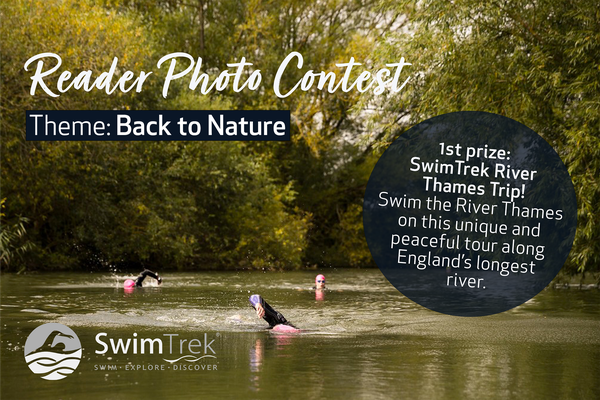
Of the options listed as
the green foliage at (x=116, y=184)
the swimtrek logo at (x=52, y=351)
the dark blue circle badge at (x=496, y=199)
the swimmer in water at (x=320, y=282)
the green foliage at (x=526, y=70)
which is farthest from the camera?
the green foliage at (x=116, y=184)

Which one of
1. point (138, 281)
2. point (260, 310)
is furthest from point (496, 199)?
point (260, 310)

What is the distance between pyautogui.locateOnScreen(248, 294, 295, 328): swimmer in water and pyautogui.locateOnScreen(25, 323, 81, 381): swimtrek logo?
2.81m

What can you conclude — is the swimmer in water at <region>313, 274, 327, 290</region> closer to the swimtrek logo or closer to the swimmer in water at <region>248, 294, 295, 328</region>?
the swimmer in water at <region>248, 294, 295, 328</region>

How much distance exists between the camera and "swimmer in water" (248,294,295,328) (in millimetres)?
14234

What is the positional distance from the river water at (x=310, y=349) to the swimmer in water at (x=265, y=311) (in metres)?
0.34

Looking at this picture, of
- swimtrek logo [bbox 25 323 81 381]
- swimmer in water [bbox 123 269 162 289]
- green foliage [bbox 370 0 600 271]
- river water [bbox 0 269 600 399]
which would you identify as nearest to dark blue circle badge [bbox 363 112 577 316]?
green foliage [bbox 370 0 600 271]

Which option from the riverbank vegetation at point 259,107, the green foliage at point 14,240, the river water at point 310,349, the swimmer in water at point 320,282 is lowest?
the river water at point 310,349

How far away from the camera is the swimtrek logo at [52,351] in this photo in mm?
10414

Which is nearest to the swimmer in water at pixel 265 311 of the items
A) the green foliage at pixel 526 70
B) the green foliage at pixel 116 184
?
the green foliage at pixel 526 70

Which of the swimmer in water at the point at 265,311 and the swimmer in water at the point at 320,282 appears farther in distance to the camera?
the swimmer in water at the point at 320,282

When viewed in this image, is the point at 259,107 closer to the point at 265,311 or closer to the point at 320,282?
the point at 320,282

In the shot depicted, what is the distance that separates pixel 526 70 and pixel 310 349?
36.1ft

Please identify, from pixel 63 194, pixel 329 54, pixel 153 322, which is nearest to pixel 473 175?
pixel 153 322

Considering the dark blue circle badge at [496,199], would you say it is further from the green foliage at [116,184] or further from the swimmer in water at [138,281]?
the green foliage at [116,184]
